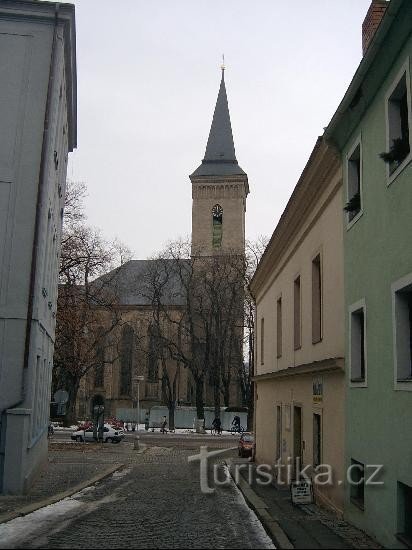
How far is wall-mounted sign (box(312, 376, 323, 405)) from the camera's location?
538 inches

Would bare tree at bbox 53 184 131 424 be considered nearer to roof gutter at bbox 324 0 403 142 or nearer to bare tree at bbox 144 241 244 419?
bare tree at bbox 144 241 244 419

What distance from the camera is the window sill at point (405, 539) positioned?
8.07m

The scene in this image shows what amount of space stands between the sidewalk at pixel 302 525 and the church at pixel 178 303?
39341 millimetres

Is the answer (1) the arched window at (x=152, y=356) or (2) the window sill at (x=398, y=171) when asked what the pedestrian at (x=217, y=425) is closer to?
(1) the arched window at (x=152, y=356)

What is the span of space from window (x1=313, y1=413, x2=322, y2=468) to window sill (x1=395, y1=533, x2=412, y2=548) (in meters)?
5.15

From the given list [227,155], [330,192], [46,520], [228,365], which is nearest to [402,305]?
[330,192]

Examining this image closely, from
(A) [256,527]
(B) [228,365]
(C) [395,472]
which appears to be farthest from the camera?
(B) [228,365]

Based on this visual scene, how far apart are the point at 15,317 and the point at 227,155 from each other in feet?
197

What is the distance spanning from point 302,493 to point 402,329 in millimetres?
5741

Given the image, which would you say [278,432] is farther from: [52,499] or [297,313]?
[52,499]

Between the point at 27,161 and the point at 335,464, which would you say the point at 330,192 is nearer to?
the point at 335,464

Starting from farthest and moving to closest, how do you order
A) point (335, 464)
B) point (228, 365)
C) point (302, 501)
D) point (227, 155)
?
Result: 1. point (227, 155)
2. point (228, 365)
3. point (302, 501)
4. point (335, 464)

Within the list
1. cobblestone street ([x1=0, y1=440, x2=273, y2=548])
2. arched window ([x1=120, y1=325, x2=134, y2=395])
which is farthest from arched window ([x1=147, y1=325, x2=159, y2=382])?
cobblestone street ([x1=0, y1=440, x2=273, y2=548])

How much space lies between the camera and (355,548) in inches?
358
